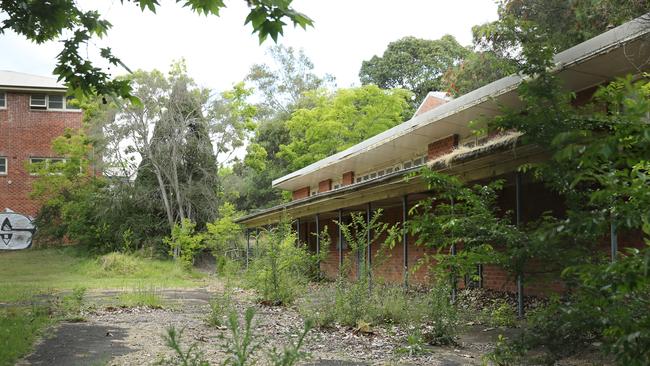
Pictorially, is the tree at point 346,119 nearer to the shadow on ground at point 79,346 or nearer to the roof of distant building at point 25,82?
the roof of distant building at point 25,82

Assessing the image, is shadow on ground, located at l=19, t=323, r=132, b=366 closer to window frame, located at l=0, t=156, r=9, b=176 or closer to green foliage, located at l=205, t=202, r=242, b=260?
green foliage, located at l=205, t=202, r=242, b=260

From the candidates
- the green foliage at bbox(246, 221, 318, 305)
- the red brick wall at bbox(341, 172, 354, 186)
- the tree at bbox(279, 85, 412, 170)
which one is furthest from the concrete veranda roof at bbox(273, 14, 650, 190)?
the tree at bbox(279, 85, 412, 170)

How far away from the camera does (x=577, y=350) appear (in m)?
3.55

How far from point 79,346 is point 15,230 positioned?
3055cm

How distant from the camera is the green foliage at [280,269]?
39.5ft

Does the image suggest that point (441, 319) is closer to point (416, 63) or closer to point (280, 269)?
point (280, 269)

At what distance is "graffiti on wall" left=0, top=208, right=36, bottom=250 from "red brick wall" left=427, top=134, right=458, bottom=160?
86.4 ft

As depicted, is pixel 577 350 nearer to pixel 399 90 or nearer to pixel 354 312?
pixel 354 312

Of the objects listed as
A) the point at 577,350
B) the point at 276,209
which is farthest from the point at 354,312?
the point at 276,209

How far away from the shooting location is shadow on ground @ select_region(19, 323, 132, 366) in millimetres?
6373

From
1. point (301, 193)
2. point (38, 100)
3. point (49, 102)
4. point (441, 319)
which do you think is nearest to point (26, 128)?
point (38, 100)

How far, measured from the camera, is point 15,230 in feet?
111

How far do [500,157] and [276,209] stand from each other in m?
12.5

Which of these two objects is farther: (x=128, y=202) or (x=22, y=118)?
(x=22, y=118)
